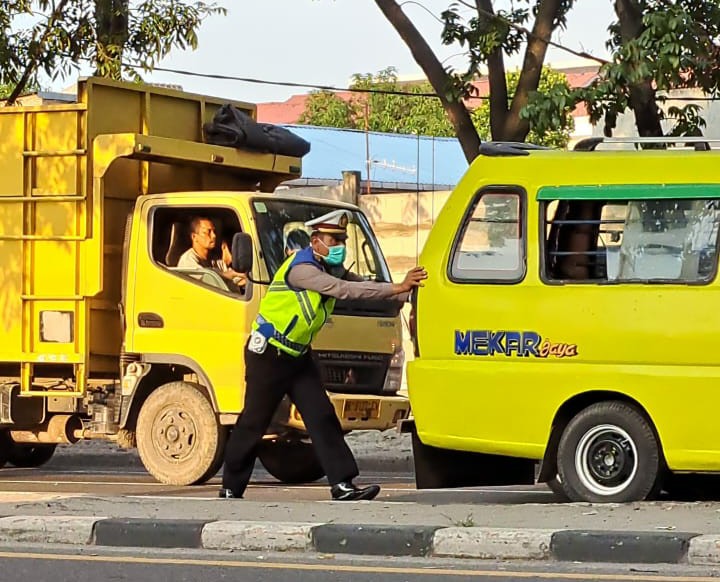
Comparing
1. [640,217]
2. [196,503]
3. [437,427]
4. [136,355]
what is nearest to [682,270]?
[640,217]

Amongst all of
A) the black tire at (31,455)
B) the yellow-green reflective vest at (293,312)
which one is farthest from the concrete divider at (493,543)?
the black tire at (31,455)

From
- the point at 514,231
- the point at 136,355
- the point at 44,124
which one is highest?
the point at 44,124

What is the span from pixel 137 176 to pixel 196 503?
167 inches

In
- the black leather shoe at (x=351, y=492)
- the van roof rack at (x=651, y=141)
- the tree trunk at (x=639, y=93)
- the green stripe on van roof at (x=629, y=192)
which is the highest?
the tree trunk at (x=639, y=93)

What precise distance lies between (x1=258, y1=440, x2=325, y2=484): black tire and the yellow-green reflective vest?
11.3 feet

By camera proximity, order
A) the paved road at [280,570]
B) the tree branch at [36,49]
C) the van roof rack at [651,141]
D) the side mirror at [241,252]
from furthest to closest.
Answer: the tree branch at [36,49] < the side mirror at [241,252] < the van roof rack at [651,141] < the paved road at [280,570]

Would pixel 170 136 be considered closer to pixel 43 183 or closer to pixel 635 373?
pixel 43 183

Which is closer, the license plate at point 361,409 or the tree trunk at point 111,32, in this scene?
the license plate at point 361,409

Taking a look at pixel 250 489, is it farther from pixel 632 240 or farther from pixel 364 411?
pixel 632 240

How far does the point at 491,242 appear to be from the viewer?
990 centimetres

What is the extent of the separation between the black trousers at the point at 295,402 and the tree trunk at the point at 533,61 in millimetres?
5403

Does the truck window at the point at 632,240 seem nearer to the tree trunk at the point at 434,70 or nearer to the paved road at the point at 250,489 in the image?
the paved road at the point at 250,489

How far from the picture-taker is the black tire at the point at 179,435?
40.9ft

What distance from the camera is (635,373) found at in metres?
9.38
